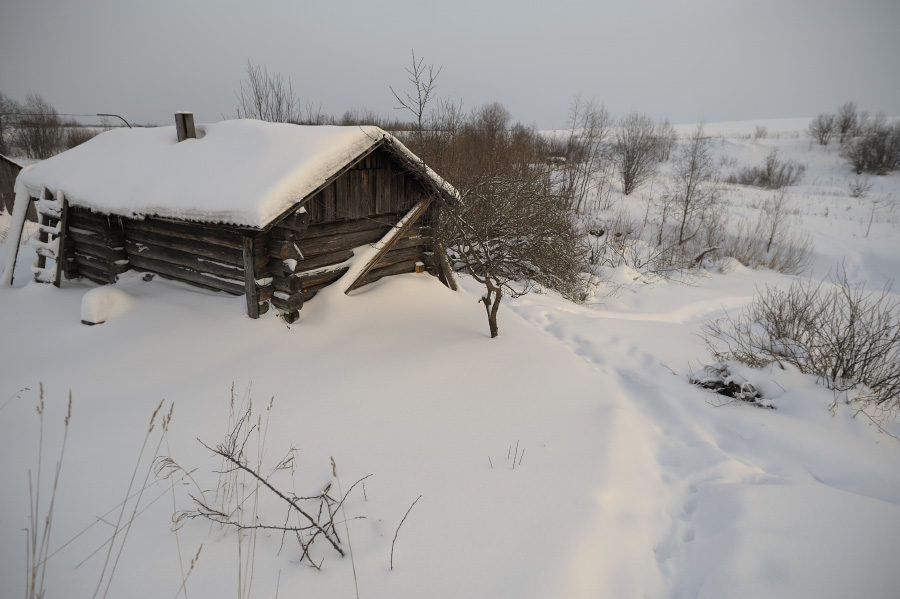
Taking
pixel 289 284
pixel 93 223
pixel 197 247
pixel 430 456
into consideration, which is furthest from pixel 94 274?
pixel 430 456

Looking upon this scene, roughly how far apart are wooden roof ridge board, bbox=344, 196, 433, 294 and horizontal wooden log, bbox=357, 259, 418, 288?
142 mm

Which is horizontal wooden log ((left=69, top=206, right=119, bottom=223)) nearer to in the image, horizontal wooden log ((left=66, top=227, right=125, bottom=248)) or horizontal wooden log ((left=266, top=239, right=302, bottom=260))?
horizontal wooden log ((left=66, top=227, right=125, bottom=248))

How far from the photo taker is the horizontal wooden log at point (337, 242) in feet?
19.5

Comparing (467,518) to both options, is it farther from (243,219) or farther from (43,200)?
(43,200)

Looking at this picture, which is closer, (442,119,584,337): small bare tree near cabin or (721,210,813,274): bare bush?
(442,119,584,337): small bare tree near cabin

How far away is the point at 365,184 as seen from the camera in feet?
21.1

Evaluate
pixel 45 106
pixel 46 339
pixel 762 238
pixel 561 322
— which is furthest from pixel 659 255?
pixel 45 106

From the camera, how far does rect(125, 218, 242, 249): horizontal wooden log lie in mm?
5578

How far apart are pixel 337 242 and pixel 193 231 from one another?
1996mm

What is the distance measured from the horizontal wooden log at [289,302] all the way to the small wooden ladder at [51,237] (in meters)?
4.67

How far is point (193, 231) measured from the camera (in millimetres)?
5996

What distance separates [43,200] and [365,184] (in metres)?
5.96

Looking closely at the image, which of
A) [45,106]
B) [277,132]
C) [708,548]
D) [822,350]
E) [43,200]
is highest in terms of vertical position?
[45,106]

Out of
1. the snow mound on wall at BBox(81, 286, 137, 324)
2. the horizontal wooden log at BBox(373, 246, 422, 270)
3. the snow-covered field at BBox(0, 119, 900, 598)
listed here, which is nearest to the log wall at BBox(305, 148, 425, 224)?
the horizontal wooden log at BBox(373, 246, 422, 270)
